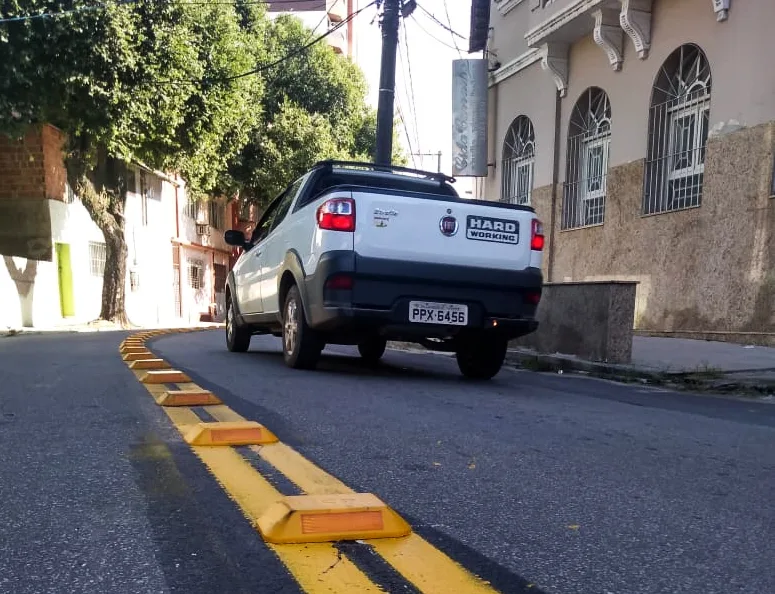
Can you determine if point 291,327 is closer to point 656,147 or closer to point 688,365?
point 688,365

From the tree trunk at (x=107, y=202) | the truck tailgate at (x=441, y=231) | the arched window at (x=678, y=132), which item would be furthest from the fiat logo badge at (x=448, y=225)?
the tree trunk at (x=107, y=202)

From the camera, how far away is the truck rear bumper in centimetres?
523

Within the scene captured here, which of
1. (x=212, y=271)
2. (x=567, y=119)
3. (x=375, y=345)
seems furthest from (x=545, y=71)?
(x=212, y=271)

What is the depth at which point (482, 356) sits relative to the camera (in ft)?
20.1

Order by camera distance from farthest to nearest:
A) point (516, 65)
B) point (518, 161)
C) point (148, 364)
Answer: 1. point (518, 161)
2. point (516, 65)
3. point (148, 364)

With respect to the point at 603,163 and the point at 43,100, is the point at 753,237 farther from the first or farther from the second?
the point at 43,100

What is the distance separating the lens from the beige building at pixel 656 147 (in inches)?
389

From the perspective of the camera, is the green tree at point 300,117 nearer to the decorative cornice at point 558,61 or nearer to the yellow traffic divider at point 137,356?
the decorative cornice at point 558,61

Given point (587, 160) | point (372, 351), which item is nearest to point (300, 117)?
point (587, 160)

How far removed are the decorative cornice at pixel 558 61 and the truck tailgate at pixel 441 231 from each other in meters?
9.76

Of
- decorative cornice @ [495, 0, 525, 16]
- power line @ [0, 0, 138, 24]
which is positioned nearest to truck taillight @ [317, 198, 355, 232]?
power line @ [0, 0, 138, 24]

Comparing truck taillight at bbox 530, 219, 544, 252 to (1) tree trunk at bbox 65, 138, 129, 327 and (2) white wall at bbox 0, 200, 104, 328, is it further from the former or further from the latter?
(2) white wall at bbox 0, 200, 104, 328

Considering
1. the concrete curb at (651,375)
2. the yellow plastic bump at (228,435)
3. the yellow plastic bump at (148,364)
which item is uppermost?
the yellow plastic bump at (228,435)

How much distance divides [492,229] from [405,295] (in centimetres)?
93
